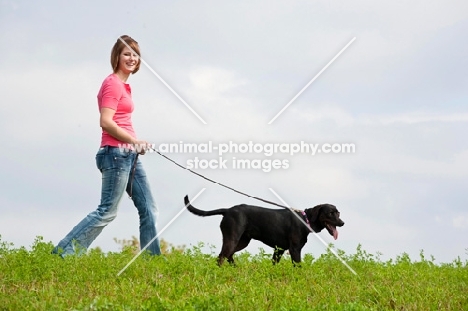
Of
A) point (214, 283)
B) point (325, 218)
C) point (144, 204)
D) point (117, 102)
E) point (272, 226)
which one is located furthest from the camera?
point (325, 218)

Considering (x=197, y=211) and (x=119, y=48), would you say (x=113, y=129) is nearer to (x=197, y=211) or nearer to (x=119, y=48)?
(x=119, y=48)

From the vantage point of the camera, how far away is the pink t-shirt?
9469 mm

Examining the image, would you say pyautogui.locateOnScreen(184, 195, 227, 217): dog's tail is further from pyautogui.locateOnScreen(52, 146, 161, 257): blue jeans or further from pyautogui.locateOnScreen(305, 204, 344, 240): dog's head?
pyautogui.locateOnScreen(305, 204, 344, 240): dog's head

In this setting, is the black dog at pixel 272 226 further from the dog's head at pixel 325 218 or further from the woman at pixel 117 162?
the woman at pixel 117 162

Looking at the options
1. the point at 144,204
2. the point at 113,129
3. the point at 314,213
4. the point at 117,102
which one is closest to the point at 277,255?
the point at 314,213

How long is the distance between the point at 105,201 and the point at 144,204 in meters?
0.58

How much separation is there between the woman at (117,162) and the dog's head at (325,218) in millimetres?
2338

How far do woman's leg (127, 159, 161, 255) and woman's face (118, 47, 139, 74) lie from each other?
4.26 ft

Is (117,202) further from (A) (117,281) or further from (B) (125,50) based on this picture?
(B) (125,50)

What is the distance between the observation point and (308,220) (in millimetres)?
10461

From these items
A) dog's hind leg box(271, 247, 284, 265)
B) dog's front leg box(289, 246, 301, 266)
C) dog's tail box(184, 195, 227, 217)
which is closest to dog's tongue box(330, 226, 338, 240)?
dog's front leg box(289, 246, 301, 266)

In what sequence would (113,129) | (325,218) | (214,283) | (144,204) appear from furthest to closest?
(325,218)
(144,204)
(113,129)
(214,283)

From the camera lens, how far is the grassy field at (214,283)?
6934 millimetres

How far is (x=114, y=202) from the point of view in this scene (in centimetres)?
977
